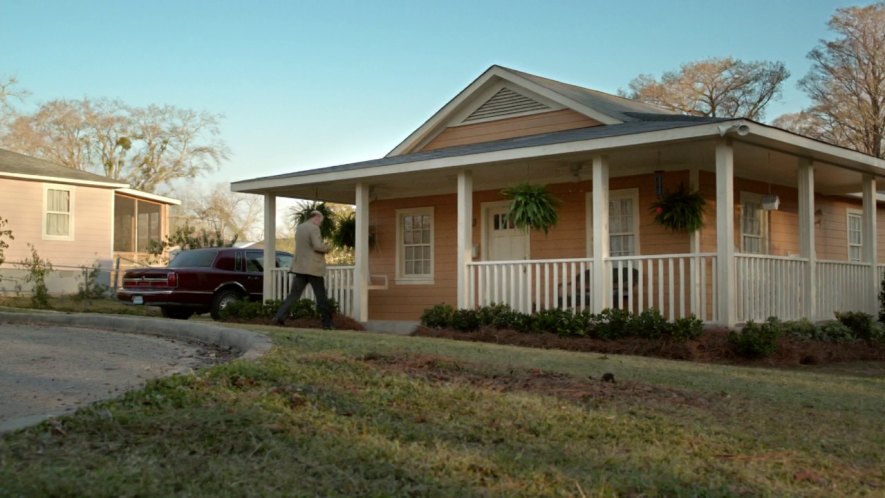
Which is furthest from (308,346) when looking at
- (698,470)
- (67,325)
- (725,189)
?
(725,189)

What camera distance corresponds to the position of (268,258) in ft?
57.1

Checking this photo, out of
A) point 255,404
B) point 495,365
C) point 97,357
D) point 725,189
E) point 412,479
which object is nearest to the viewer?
point 412,479

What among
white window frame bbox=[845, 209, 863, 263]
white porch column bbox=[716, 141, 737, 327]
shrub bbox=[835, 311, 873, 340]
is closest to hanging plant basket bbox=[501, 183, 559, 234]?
white porch column bbox=[716, 141, 737, 327]

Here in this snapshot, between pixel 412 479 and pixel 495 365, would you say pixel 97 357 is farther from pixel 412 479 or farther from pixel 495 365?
pixel 412 479

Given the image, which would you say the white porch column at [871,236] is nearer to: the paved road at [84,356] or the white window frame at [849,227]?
the white window frame at [849,227]

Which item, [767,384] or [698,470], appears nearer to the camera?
[698,470]

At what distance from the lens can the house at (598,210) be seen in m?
12.1

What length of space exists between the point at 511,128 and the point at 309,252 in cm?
475

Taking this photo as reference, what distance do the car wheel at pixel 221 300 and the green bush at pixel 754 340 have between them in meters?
10.3

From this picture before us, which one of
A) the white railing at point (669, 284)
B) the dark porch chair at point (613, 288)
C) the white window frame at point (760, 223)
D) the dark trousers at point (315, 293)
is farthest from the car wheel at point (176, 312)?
the white window frame at point (760, 223)

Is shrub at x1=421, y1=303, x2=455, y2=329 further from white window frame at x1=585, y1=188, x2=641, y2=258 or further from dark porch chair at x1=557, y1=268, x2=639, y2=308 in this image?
white window frame at x1=585, y1=188, x2=641, y2=258

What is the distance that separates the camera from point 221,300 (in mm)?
17984

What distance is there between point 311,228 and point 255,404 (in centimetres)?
937

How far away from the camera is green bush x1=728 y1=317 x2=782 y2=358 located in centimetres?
1095
